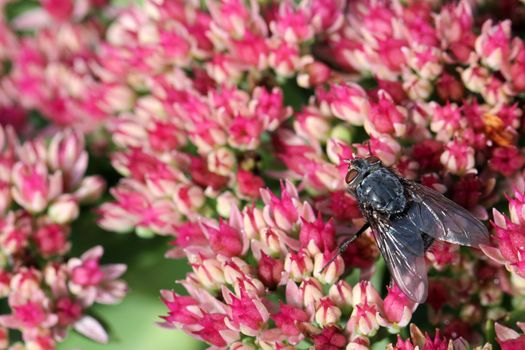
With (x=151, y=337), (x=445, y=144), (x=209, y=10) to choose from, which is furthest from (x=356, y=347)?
(x=209, y=10)

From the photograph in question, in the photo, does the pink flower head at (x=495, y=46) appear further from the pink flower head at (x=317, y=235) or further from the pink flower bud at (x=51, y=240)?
the pink flower bud at (x=51, y=240)

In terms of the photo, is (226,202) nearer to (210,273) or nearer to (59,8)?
(210,273)

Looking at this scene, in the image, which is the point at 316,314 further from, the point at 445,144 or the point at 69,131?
the point at 69,131

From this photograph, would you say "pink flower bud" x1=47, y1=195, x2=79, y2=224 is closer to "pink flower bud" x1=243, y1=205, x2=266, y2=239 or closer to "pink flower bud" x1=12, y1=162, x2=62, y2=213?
"pink flower bud" x1=12, y1=162, x2=62, y2=213

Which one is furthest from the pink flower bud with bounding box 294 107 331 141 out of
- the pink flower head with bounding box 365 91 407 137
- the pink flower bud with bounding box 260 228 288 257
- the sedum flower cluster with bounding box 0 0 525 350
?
the pink flower bud with bounding box 260 228 288 257

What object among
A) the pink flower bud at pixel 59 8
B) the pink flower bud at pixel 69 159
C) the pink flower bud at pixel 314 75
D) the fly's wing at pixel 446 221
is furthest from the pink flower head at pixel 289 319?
the pink flower bud at pixel 59 8
